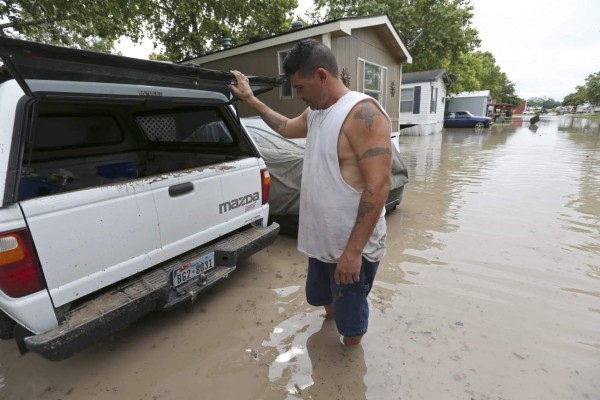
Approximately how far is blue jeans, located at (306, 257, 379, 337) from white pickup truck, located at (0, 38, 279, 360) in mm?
868

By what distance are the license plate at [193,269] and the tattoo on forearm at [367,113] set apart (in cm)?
171

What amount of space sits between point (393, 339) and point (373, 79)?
11.5m

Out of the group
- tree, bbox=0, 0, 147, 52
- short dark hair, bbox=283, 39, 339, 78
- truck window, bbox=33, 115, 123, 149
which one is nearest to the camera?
short dark hair, bbox=283, 39, 339, 78

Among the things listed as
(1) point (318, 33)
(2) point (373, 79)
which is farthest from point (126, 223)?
(2) point (373, 79)

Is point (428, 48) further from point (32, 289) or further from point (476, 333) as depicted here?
point (32, 289)

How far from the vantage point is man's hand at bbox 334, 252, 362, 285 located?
1804mm

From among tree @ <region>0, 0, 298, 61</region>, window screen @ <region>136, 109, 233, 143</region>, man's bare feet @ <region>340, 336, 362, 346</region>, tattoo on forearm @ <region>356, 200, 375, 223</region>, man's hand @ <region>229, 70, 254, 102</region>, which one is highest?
tree @ <region>0, 0, 298, 61</region>

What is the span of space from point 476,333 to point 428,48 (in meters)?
24.1

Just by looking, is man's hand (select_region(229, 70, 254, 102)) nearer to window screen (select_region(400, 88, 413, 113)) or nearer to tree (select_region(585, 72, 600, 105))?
window screen (select_region(400, 88, 413, 113))

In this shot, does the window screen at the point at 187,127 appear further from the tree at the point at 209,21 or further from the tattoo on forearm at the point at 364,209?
the tree at the point at 209,21

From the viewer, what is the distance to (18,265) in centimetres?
166

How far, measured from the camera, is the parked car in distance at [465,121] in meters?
26.4

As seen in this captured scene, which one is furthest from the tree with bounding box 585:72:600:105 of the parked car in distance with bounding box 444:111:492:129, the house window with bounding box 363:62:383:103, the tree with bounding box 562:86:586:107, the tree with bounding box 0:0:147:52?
the tree with bounding box 0:0:147:52

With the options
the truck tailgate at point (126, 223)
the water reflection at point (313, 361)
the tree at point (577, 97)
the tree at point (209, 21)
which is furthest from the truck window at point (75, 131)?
the tree at point (577, 97)
